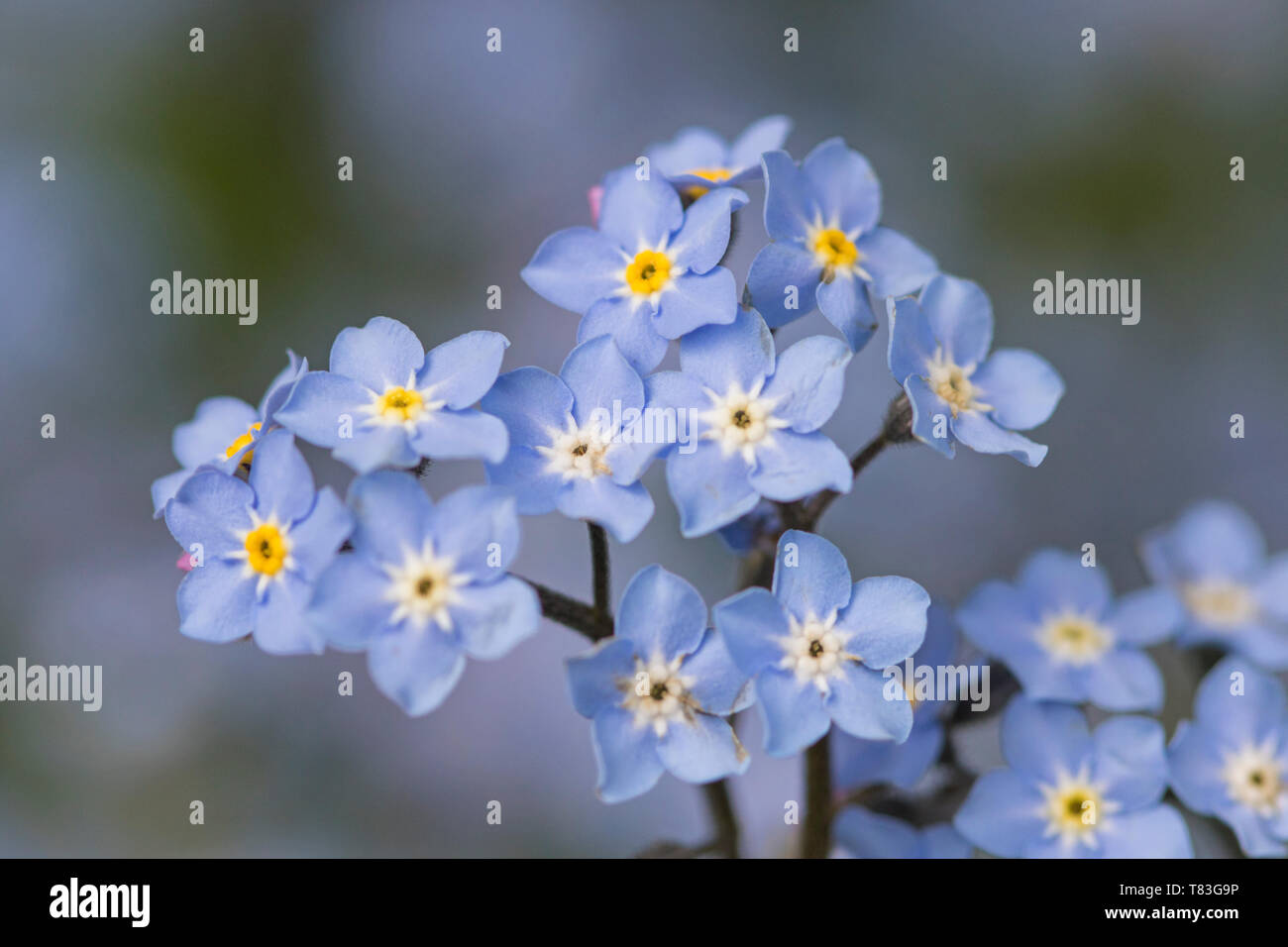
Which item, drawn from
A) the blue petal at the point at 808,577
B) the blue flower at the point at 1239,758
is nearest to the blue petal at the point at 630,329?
the blue petal at the point at 808,577

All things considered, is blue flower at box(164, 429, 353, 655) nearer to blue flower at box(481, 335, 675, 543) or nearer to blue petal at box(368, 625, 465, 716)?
blue petal at box(368, 625, 465, 716)

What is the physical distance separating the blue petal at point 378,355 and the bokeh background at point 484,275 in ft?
3.93

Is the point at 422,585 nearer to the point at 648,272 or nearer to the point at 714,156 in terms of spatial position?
the point at 648,272

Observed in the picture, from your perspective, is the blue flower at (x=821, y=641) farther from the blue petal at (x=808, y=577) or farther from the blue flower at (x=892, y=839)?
the blue flower at (x=892, y=839)

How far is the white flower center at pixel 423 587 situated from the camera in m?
1.00

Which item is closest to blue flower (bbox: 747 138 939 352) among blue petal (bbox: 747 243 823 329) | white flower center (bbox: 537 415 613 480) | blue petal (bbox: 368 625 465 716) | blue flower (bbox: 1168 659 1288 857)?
blue petal (bbox: 747 243 823 329)

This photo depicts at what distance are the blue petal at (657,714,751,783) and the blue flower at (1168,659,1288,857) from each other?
21.5 inches

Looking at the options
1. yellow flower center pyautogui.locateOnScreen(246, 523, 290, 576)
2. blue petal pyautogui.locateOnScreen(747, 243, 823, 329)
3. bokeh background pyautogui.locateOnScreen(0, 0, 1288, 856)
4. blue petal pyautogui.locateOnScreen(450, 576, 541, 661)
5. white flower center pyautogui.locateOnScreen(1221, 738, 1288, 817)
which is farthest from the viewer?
bokeh background pyautogui.locateOnScreen(0, 0, 1288, 856)

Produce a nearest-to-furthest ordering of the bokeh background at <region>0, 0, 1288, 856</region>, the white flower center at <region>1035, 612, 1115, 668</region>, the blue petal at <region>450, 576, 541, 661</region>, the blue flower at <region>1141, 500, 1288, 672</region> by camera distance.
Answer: the blue petal at <region>450, 576, 541, 661</region>, the white flower center at <region>1035, 612, 1115, 668</region>, the blue flower at <region>1141, 500, 1288, 672</region>, the bokeh background at <region>0, 0, 1288, 856</region>

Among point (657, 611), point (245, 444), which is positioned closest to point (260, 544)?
point (245, 444)

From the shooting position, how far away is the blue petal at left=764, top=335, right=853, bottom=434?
3.61 ft

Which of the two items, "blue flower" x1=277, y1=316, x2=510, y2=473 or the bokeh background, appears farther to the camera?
the bokeh background

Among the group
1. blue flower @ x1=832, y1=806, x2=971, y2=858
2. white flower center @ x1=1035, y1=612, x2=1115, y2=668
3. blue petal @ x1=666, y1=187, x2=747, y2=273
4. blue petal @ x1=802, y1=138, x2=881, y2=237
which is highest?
blue petal @ x1=802, y1=138, x2=881, y2=237

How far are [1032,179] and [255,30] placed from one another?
208 cm
